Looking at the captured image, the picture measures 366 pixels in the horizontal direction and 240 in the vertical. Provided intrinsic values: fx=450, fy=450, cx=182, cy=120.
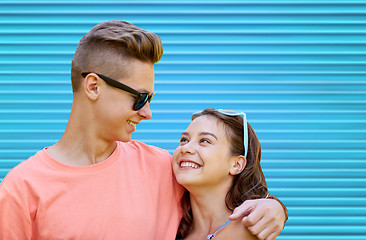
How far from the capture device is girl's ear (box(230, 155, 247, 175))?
259 centimetres

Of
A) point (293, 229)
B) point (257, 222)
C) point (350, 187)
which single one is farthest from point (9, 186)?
point (350, 187)

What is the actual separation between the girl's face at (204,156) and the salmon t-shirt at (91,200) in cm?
16

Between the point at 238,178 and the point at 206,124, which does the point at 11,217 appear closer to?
the point at 206,124

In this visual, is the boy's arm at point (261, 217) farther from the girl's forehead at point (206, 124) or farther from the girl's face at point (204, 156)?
the girl's forehead at point (206, 124)

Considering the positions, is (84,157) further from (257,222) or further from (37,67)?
(37,67)

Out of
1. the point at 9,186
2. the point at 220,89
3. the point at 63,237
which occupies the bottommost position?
the point at 63,237

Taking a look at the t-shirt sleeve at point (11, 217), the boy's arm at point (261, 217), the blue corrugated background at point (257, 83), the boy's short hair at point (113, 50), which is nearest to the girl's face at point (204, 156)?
the boy's arm at point (261, 217)

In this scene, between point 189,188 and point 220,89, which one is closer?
point 189,188

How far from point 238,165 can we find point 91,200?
883mm

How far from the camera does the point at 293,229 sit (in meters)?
3.64

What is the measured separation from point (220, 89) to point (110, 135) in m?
1.54

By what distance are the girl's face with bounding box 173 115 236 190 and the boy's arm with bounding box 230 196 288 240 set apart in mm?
303

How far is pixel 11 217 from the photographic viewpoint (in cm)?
204

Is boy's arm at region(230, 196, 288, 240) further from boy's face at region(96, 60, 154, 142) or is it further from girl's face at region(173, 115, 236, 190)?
boy's face at region(96, 60, 154, 142)
